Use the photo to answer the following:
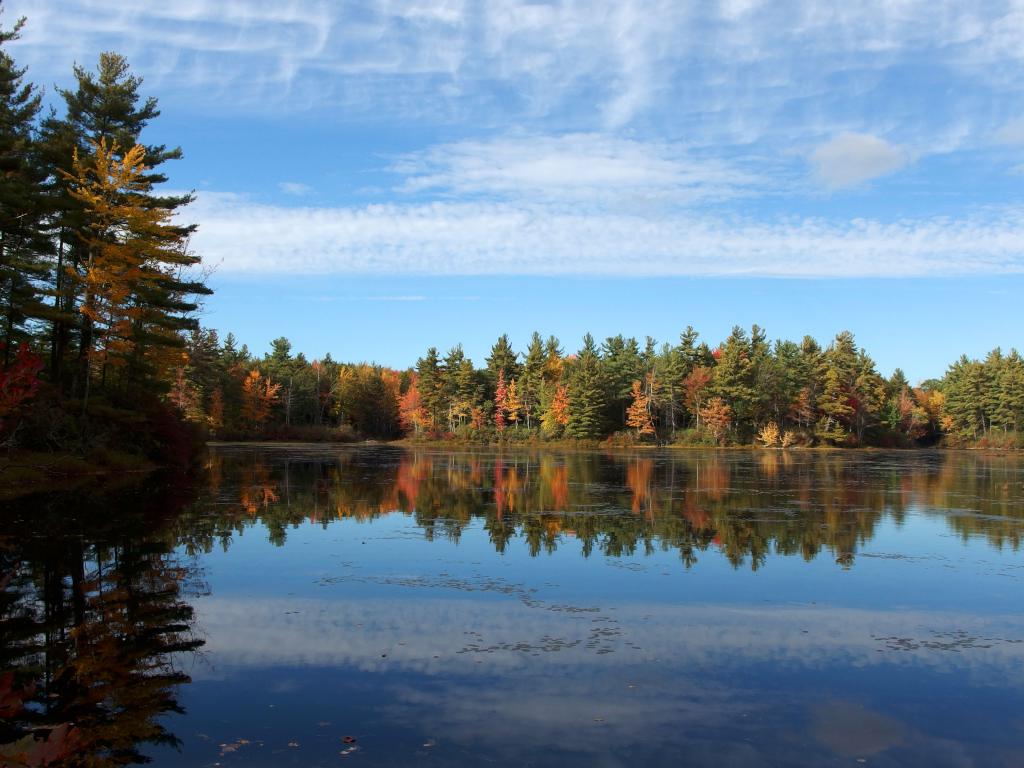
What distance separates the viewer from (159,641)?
353 inches

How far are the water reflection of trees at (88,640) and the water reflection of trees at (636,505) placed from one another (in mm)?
2470

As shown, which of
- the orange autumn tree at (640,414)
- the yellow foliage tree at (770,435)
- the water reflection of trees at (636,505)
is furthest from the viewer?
the orange autumn tree at (640,414)

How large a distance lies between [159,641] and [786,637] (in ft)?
25.1

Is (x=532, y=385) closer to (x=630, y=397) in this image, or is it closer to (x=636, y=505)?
(x=630, y=397)

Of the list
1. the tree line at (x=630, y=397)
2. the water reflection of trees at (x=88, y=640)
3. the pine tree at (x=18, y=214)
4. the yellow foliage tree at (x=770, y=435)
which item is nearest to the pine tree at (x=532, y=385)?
the tree line at (x=630, y=397)

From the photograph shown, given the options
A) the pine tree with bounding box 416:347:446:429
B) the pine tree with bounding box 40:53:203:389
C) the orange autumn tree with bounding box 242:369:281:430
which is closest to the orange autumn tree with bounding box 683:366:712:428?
the pine tree with bounding box 416:347:446:429

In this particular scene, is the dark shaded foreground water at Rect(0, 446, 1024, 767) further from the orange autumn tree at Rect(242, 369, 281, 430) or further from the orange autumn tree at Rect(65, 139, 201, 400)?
the orange autumn tree at Rect(242, 369, 281, 430)

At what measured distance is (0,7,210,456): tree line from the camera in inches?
1075

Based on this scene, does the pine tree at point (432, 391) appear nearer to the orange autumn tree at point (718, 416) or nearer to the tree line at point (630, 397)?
the tree line at point (630, 397)

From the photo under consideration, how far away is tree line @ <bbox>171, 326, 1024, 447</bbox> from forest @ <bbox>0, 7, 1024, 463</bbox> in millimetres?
272

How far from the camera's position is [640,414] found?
8688cm

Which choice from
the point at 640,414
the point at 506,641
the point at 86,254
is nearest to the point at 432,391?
the point at 640,414

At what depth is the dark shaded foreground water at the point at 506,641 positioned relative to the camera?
641 cm

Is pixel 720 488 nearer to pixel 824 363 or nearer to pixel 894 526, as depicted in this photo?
pixel 894 526
